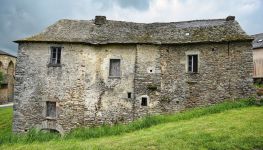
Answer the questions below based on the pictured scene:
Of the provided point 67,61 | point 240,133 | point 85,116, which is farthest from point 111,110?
point 240,133

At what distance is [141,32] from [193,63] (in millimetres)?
4634

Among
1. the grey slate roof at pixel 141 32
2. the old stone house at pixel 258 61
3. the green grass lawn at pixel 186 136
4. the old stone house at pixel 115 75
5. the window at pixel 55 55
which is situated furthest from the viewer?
the old stone house at pixel 258 61

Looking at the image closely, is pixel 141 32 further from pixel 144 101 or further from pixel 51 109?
pixel 51 109

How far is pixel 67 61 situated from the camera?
19.1 metres

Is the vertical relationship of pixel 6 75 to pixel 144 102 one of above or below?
above

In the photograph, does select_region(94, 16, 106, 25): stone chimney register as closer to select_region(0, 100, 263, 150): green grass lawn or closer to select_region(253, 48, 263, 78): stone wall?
select_region(0, 100, 263, 150): green grass lawn

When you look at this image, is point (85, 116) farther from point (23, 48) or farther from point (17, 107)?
point (23, 48)

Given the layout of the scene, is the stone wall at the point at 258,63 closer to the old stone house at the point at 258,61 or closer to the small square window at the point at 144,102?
the old stone house at the point at 258,61

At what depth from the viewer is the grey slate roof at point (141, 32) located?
18.9 m

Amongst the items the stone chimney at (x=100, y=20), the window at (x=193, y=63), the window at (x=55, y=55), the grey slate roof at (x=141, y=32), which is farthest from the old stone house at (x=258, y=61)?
the window at (x=55, y=55)

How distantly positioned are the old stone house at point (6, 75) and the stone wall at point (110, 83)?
23783mm

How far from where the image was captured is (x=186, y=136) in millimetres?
10406

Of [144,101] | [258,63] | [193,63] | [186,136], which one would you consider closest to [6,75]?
[144,101]

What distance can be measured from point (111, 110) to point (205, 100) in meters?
6.11
